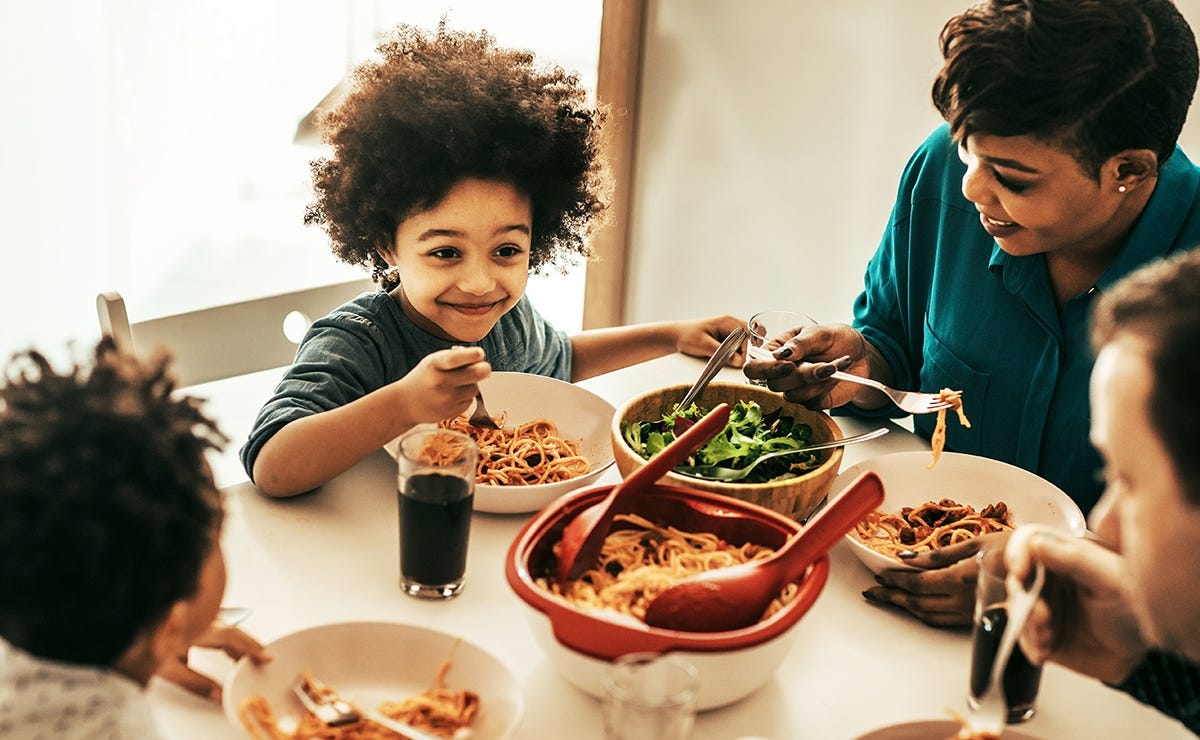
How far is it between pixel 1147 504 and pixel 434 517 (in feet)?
2.40

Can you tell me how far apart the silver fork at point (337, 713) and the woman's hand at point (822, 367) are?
76 centimetres

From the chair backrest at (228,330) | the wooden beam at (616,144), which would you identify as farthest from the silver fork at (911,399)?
the wooden beam at (616,144)

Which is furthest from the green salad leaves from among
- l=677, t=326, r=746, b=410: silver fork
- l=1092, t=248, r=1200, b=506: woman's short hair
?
l=1092, t=248, r=1200, b=506: woman's short hair

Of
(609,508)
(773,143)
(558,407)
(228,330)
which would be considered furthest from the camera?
(773,143)

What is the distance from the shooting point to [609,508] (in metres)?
1.25

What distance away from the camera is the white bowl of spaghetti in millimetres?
1462

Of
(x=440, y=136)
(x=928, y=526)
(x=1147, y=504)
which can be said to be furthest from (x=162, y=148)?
(x=1147, y=504)

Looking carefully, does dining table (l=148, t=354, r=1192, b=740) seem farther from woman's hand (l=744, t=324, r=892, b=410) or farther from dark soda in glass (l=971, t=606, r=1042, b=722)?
woman's hand (l=744, t=324, r=892, b=410)

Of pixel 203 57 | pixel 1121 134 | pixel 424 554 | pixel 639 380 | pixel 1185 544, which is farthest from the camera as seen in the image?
pixel 203 57

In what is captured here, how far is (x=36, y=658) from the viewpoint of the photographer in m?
0.88

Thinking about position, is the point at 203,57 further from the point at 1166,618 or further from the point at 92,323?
the point at 1166,618

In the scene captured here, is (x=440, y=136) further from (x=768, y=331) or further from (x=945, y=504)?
(x=945, y=504)

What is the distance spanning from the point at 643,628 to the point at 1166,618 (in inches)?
17.4

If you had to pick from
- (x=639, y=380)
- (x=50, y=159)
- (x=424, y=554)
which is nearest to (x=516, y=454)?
(x=424, y=554)
